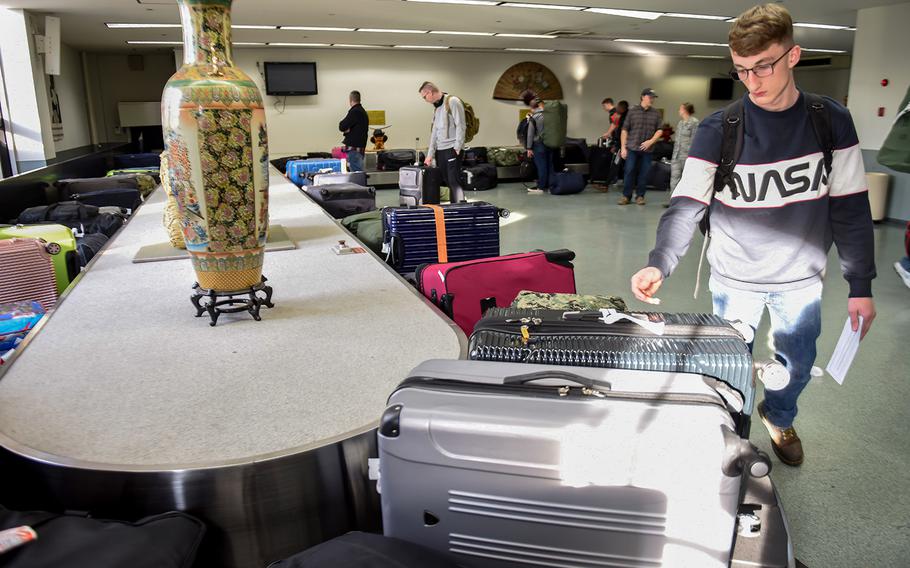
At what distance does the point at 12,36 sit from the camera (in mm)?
8508

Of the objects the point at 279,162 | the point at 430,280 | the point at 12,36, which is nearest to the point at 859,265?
the point at 430,280

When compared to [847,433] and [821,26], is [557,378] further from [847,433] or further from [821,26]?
[821,26]

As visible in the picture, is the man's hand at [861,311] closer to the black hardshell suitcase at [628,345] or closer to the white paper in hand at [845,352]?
the white paper in hand at [845,352]

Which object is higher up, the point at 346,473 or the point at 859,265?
the point at 859,265

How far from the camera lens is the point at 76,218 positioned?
166 inches

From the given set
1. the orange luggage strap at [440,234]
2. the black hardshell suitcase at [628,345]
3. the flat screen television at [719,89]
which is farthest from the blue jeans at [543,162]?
the black hardshell suitcase at [628,345]

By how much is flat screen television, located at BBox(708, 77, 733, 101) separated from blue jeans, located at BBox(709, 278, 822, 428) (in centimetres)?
1861

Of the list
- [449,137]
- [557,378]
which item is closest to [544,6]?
[449,137]

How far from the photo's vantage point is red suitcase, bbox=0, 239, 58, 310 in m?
2.47

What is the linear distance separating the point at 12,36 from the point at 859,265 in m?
10.4

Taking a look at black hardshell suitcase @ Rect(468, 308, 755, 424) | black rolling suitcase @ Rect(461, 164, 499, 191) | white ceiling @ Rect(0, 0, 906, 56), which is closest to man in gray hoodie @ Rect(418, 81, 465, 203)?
white ceiling @ Rect(0, 0, 906, 56)

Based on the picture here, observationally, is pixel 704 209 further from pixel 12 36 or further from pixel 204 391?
pixel 12 36

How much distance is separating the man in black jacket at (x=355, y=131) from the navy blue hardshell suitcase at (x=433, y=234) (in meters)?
7.25

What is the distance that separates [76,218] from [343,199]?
1.80 meters
